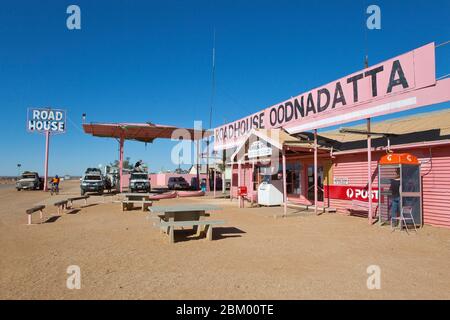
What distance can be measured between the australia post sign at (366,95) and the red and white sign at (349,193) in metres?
2.91

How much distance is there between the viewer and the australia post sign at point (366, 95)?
949cm

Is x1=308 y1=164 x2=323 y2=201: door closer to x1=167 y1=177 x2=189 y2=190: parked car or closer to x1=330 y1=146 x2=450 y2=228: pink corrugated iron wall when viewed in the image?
x1=330 y1=146 x2=450 y2=228: pink corrugated iron wall

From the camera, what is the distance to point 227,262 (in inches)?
247

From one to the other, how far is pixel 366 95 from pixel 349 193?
4.35 m

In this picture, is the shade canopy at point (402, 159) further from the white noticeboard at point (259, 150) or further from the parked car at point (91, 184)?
the parked car at point (91, 184)

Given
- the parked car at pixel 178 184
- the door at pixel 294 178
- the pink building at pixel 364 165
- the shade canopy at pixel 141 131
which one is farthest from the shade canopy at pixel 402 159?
the parked car at pixel 178 184

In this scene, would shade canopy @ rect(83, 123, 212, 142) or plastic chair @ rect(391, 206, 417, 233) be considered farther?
shade canopy @ rect(83, 123, 212, 142)

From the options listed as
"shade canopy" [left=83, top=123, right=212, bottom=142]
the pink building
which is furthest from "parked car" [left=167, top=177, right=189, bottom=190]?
the pink building

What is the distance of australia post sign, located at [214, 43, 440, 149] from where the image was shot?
374 inches

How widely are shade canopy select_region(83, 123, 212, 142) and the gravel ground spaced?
15.6 meters

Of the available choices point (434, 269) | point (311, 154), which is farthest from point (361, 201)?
point (434, 269)

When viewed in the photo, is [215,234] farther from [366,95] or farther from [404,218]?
[366,95]
